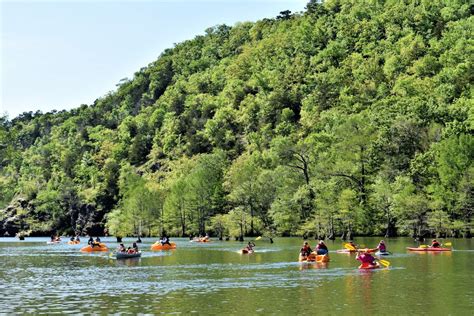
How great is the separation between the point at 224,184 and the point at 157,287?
4289 inches

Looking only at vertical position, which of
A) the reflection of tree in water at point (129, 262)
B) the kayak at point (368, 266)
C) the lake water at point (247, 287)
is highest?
the reflection of tree in water at point (129, 262)

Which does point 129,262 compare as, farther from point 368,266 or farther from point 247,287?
point 247,287

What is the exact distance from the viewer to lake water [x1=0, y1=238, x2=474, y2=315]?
124 ft

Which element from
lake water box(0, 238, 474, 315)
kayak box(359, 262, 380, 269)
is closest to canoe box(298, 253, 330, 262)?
lake water box(0, 238, 474, 315)

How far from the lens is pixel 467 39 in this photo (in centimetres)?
18250

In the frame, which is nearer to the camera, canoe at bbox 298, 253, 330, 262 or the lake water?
the lake water

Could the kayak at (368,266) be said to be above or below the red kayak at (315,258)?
below

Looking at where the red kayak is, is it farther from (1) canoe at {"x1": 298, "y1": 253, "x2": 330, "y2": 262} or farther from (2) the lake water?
(2) the lake water

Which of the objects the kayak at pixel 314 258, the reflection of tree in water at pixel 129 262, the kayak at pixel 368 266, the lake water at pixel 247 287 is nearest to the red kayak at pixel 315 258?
the kayak at pixel 314 258

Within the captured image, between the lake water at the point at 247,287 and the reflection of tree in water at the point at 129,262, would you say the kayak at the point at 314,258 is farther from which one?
the reflection of tree in water at the point at 129,262

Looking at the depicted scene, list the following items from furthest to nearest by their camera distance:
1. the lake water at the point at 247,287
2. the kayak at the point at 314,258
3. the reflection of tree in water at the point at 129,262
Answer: the reflection of tree in water at the point at 129,262 < the kayak at the point at 314,258 < the lake water at the point at 247,287

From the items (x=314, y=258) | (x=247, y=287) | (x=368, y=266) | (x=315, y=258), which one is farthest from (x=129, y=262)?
(x=247, y=287)

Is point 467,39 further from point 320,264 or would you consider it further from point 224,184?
point 320,264

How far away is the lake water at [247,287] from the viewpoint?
37.8 m
